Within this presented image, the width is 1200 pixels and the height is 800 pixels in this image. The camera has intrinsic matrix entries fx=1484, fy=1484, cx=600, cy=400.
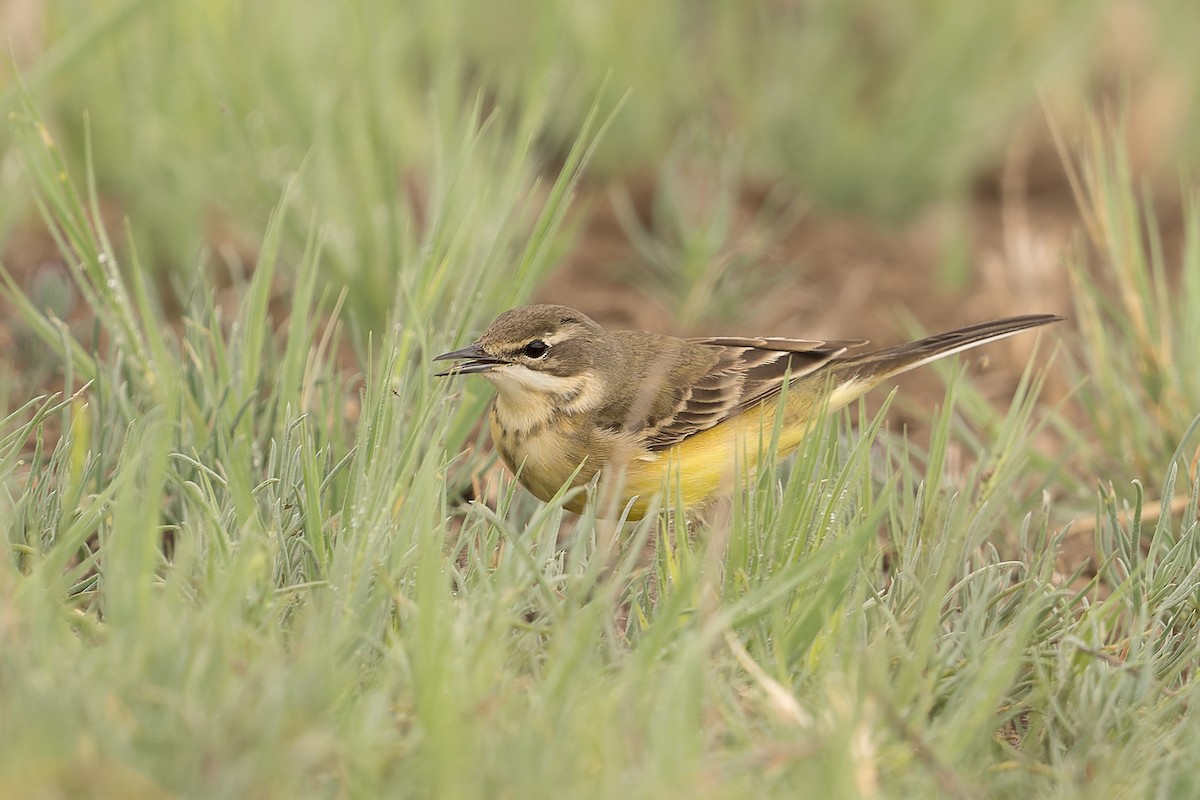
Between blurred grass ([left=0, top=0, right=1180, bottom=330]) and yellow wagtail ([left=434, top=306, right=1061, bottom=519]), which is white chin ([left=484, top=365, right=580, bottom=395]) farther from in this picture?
blurred grass ([left=0, top=0, right=1180, bottom=330])

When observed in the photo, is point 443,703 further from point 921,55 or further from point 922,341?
point 921,55

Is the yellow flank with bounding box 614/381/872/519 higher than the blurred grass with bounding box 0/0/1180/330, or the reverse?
the blurred grass with bounding box 0/0/1180/330

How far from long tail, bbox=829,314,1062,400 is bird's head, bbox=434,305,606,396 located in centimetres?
84

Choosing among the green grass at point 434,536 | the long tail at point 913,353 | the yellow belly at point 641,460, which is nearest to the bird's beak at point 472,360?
the green grass at point 434,536

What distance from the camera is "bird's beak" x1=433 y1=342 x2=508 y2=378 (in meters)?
4.23

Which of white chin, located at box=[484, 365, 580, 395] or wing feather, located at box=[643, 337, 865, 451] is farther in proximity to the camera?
wing feather, located at box=[643, 337, 865, 451]

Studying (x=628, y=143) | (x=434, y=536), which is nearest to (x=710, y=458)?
(x=434, y=536)

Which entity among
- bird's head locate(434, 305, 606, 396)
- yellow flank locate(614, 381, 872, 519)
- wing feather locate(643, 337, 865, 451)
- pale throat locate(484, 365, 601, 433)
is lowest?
yellow flank locate(614, 381, 872, 519)

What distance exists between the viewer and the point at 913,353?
490cm

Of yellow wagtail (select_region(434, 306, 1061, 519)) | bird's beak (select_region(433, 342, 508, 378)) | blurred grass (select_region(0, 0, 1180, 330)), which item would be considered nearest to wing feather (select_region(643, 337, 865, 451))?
yellow wagtail (select_region(434, 306, 1061, 519))

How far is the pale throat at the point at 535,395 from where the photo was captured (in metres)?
4.60

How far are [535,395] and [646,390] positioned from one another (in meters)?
0.36

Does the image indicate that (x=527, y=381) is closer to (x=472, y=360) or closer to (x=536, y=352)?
(x=536, y=352)

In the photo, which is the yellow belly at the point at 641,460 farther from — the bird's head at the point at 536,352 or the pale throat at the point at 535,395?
the bird's head at the point at 536,352
